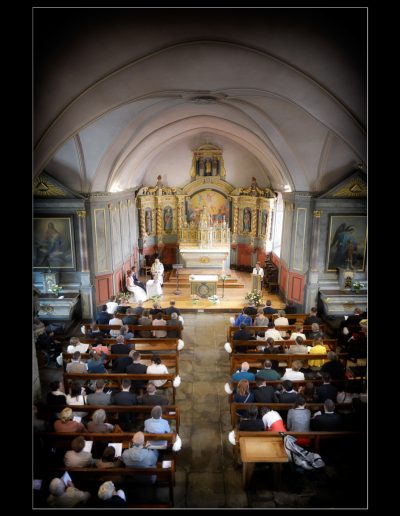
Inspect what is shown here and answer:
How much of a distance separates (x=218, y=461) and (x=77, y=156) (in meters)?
9.62

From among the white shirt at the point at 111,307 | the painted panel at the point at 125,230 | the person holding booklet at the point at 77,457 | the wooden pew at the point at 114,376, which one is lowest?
the person holding booklet at the point at 77,457

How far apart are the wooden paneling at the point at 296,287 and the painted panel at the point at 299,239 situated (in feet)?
1.16

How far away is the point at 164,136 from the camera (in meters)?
16.9

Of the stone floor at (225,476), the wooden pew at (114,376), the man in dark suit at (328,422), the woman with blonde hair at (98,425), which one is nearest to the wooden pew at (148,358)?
the wooden pew at (114,376)

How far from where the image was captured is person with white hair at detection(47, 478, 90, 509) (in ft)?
14.4

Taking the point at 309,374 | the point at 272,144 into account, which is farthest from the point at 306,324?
the point at 272,144

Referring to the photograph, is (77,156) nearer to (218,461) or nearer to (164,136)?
(164,136)

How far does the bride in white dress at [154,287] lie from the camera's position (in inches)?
613

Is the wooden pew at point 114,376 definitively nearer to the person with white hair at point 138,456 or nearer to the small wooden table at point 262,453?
the person with white hair at point 138,456

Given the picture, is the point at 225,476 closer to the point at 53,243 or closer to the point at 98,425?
the point at 98,425

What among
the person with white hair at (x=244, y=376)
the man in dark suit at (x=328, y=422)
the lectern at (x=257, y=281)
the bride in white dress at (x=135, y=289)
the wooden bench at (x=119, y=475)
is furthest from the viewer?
the lectern at (x=257, y=281)

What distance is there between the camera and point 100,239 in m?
13.5

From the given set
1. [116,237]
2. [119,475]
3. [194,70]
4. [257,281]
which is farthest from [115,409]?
[257,281]

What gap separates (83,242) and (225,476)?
942cm
